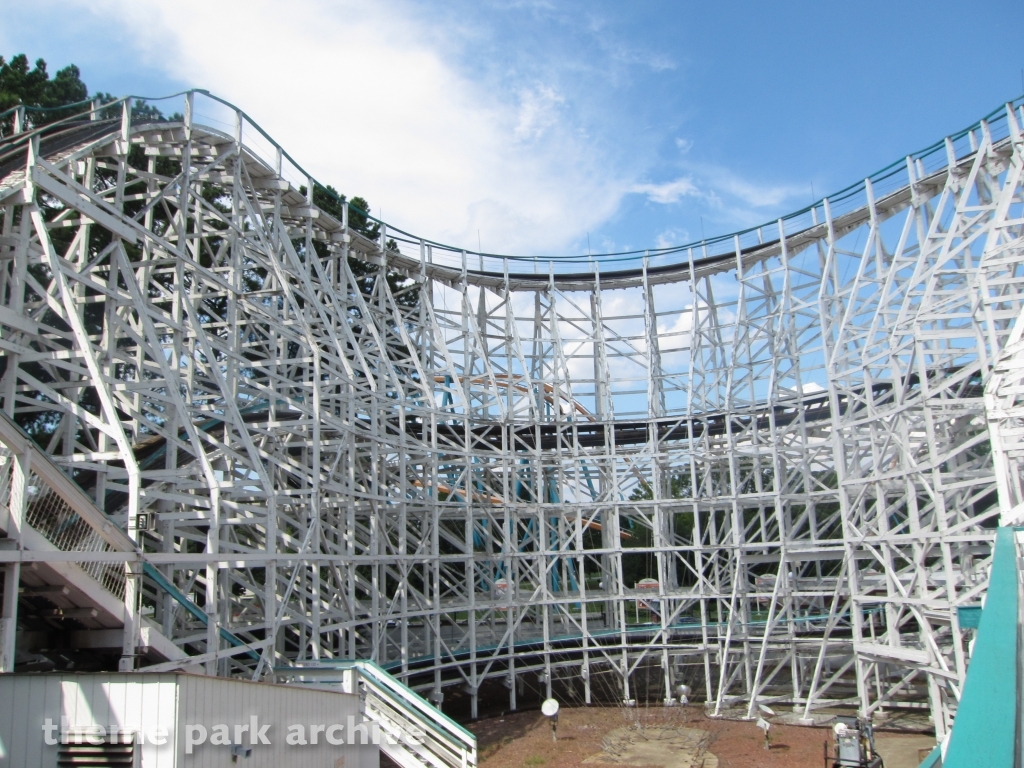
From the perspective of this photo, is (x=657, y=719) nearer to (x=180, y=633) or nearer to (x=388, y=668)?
(x=388, y=668)

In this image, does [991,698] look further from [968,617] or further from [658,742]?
[658,742]

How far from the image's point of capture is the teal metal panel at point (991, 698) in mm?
3258

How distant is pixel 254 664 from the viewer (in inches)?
614

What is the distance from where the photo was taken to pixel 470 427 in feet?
76.6

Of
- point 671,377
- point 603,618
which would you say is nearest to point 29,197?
point 671,377

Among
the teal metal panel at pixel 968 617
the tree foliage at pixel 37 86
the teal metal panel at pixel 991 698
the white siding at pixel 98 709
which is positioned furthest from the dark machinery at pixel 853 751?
the tree foliage at pixel 37 86

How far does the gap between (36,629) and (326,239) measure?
41.6ft

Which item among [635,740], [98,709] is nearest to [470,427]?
[635,740]

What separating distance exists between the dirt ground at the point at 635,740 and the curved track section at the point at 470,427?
1175 millimetres

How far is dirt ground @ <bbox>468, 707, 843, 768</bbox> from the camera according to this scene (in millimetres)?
17703

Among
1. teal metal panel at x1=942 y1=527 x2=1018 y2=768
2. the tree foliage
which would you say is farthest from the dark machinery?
the tree foliage

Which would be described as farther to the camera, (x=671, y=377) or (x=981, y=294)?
(x=671, y=377)

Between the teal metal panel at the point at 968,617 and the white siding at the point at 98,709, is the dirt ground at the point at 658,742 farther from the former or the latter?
the white siding at the point at 98,709

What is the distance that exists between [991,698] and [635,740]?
57.4ft
